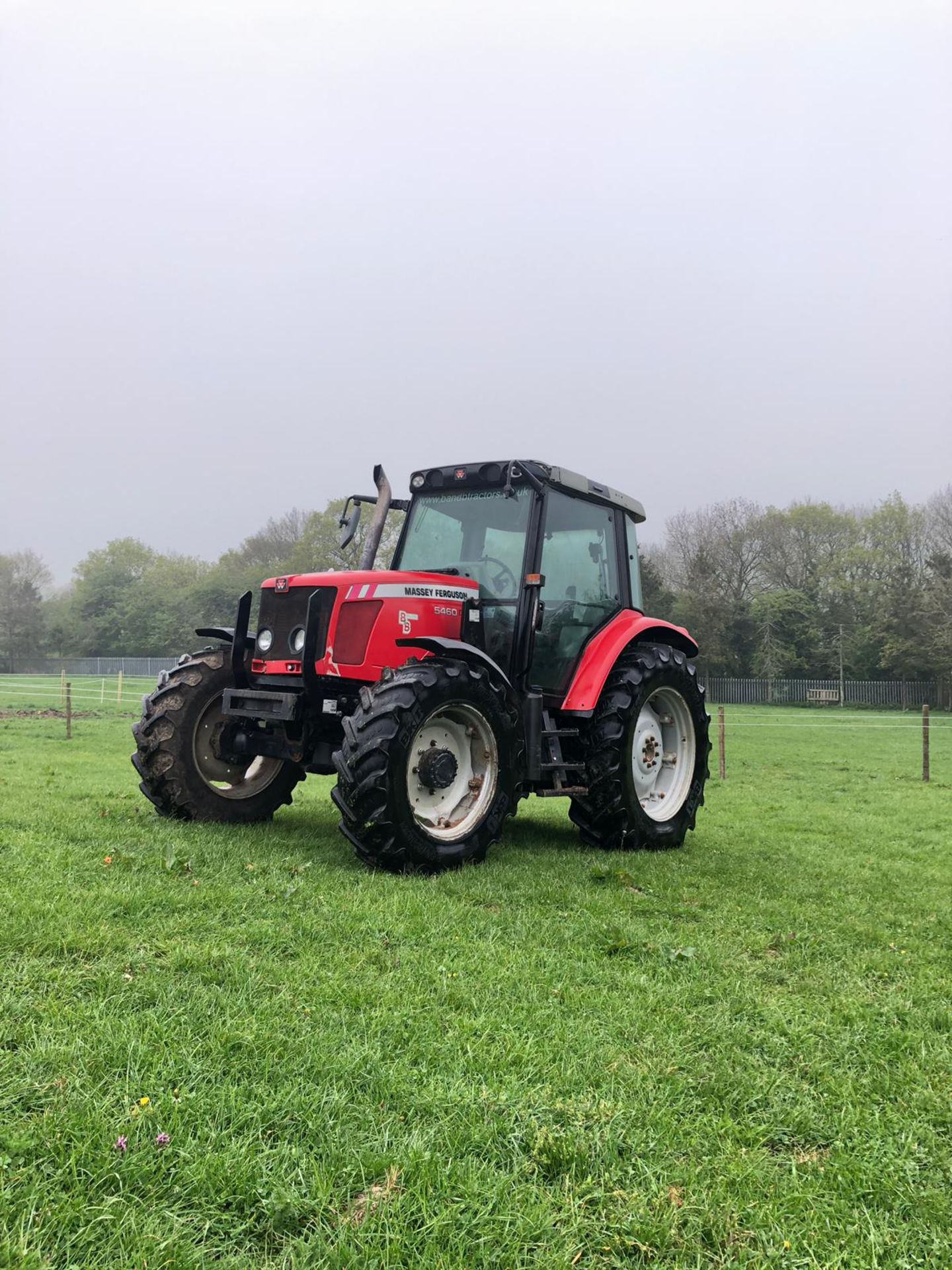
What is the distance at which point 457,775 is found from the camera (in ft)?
18.5

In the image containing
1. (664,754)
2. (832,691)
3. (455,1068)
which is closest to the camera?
(455,1068)

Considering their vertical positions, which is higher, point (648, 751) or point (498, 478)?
point (498, 478)

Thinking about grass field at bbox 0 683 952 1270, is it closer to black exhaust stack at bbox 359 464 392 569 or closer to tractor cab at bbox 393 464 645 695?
tractor cab at bbox 393 464 645 695

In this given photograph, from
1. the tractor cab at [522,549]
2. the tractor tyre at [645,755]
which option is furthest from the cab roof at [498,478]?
the tractor tyre at [645,755]

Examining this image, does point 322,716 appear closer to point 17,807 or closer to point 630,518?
point 17,807

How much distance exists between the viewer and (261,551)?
62.8 meters

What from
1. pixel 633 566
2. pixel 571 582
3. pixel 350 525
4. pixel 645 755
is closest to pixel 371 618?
pixel 350 525

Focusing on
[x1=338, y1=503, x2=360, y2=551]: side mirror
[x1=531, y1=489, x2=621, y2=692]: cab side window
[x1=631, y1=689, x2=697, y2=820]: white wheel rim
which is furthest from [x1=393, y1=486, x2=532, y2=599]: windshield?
[x1=631, y1=689, x2=697, y2=820]: white wheel rim

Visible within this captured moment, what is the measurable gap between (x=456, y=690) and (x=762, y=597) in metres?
45.4

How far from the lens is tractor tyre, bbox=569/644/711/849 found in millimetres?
6453

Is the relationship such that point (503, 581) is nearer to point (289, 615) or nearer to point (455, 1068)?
point (289, 615)

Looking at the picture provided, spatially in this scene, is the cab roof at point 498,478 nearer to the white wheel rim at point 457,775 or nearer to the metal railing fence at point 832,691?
the white wheel rim at point 457,775

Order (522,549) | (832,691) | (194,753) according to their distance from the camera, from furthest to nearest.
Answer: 1. (832,691)
2. (522,549)
3. (194,753)

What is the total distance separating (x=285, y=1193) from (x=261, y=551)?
63.0m
